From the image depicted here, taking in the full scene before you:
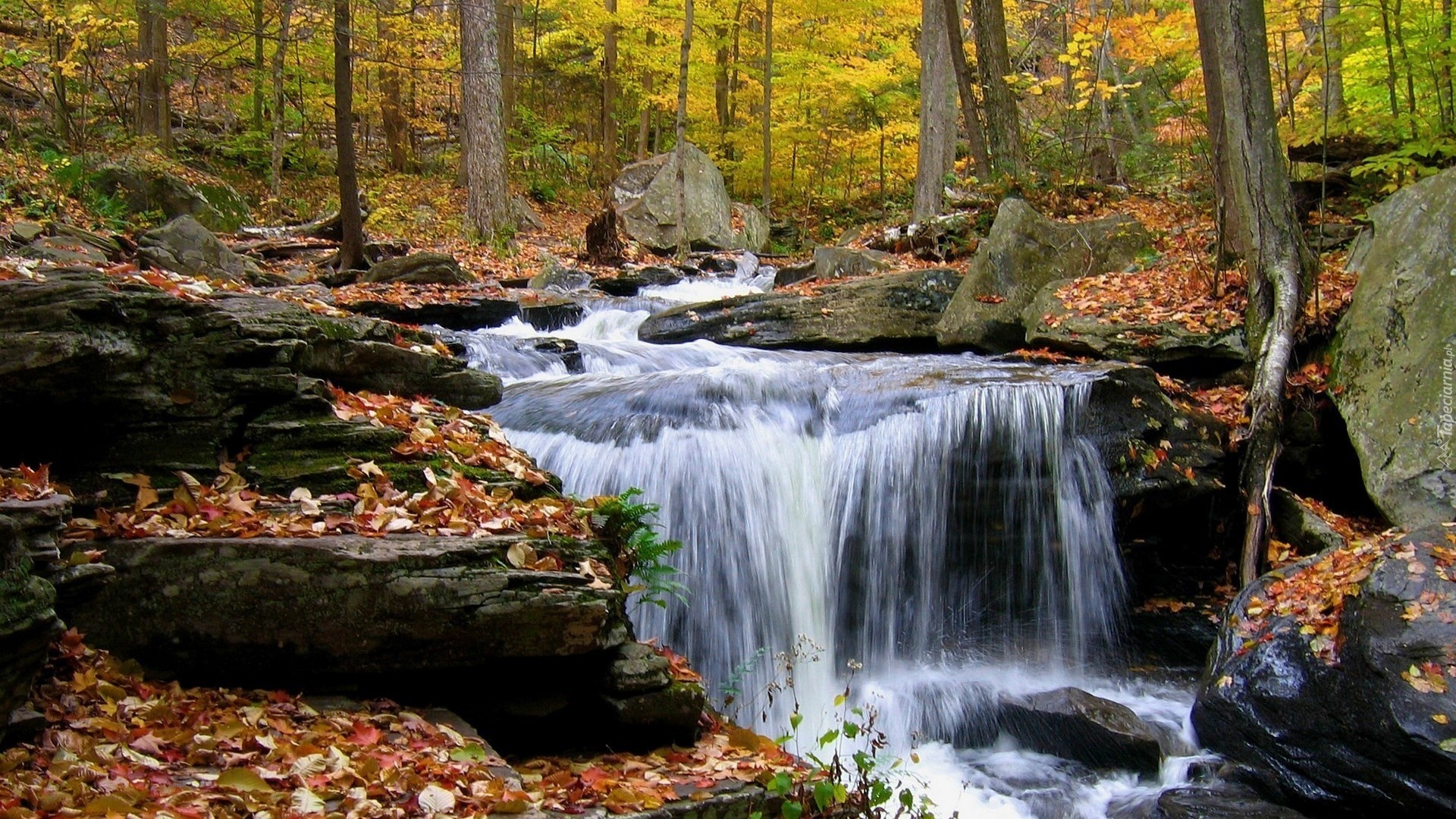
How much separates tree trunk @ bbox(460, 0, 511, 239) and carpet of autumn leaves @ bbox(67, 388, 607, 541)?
11.8 metres

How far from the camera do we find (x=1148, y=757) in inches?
219

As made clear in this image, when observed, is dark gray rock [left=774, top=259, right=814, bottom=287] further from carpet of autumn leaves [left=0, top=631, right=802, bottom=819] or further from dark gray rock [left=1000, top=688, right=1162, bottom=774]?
carpet of autumn leaves [left=0, top=631, right=802, bottom=819]

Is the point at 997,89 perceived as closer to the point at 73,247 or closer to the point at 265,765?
the point at 73,247

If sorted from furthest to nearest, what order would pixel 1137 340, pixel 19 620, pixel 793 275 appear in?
1. pixel 793 275
2. pixel 1137 340
3. pixel 19 620

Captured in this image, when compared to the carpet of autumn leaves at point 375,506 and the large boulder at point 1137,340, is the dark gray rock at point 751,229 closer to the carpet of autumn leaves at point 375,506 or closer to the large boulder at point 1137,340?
the large boulder at point 1137,340

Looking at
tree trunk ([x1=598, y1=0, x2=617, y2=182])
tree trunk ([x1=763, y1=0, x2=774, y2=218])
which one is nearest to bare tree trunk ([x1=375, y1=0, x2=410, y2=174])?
tree trunk ([x1=598, y1=0, x2=617, y2=182])

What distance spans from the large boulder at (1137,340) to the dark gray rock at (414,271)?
25.0 feet

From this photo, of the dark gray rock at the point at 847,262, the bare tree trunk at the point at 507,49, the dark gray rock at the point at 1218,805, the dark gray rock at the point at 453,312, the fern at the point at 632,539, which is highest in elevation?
the bare tree trunk at the point at 507,49

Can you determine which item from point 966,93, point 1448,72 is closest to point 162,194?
point 966,93

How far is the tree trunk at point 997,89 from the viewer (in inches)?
585

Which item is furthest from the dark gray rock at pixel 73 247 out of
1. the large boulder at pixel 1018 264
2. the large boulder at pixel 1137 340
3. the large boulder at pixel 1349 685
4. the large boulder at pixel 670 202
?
the large boulder at pixel 670 202

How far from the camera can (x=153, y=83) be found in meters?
18.0

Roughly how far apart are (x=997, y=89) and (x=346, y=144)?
33.8 ft

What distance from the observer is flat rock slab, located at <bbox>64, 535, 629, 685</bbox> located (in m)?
3.73
